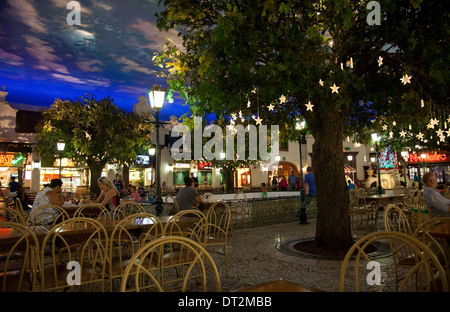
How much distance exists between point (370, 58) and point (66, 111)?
14.9 metres

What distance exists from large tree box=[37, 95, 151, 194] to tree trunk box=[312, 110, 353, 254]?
12.5 meters

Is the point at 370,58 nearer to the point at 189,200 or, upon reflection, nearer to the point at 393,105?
the point at 393,105

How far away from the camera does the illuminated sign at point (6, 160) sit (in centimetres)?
2177

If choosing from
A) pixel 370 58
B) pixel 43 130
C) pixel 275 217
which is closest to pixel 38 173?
pixel 43 130

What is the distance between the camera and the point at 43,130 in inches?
643

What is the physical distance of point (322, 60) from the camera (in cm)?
528

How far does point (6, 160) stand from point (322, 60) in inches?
939

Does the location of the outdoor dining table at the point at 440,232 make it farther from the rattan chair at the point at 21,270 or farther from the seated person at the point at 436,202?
the rattan chair at the point at 21,270

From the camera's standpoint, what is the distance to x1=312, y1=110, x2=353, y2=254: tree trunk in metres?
6.50

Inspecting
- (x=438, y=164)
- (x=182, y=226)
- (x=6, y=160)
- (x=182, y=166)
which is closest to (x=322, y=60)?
(x=182, y=226)

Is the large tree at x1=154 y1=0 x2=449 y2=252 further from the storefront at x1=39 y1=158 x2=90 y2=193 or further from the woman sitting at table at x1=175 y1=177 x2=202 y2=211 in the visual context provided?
the storefront at x1=39 y1=158 x2=90 y2=193

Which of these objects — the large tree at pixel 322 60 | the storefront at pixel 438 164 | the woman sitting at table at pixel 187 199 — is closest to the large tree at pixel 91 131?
the woman sitting at table at pixel 187 199

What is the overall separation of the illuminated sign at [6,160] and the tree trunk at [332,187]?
2305cm
